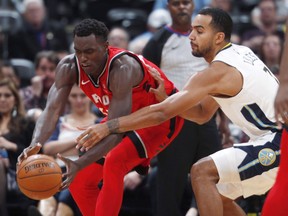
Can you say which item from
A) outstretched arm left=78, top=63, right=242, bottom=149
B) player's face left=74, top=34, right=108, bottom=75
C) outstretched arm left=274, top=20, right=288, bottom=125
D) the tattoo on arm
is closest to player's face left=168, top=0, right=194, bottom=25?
player's face left=74, top=34, right=108, bottom=75

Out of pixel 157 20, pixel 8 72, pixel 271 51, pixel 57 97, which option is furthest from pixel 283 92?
pixel 157 20

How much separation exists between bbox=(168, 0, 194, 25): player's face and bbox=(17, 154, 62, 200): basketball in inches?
89.7

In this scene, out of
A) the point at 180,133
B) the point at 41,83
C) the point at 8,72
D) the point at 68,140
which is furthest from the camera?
the point at 8,72

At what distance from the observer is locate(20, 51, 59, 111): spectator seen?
31.0ft

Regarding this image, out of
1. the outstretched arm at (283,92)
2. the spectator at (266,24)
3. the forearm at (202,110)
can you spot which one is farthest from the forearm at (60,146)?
the outstretched arm at (283,92)

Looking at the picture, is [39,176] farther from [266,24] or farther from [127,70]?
[266,24]

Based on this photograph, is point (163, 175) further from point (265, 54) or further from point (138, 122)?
point (265, 54)

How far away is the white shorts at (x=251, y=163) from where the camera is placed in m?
5.68

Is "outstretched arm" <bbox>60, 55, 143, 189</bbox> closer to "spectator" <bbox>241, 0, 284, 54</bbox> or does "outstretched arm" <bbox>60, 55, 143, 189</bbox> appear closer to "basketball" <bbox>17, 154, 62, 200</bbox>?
"basketball" <bbox>17, 154, 62, 200</bbox>

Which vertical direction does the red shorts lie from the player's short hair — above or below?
below

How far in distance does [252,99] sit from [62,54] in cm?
526

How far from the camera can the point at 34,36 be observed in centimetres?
1145

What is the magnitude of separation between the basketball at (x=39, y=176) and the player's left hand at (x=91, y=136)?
0.92ft

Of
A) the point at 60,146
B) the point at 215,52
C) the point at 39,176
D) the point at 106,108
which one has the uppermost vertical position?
the point at 215,52
